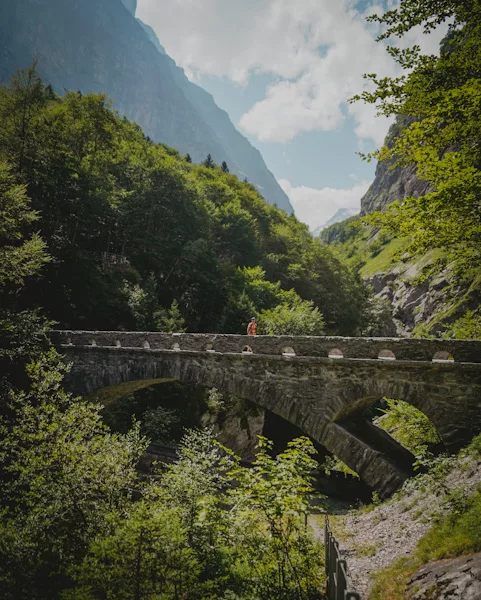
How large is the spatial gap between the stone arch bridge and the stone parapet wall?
3cm

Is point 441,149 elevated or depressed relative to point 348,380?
elevated

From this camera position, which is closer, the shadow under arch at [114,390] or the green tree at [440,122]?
the green tree at [440,122]

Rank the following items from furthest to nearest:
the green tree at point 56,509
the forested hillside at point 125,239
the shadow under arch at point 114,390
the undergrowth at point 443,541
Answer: the forested hillside at point 125,239 → the shadow under arch at point 114,390 → the green tree at point 56,509 → the undergrowth at point 443,541

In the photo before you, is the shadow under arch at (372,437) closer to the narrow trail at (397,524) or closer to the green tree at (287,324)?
the narrow trail at (397,524)

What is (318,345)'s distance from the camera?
1055cm

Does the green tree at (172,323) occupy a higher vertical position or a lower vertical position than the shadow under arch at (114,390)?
higher

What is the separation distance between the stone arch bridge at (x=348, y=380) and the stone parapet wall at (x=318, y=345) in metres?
0.03

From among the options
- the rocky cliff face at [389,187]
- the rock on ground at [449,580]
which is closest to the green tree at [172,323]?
the rock on ground at [449,580]

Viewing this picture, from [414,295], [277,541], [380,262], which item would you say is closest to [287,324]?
[277,541]

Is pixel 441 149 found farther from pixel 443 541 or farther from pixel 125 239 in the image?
pixel 125 239

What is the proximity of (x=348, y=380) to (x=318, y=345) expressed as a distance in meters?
1.41

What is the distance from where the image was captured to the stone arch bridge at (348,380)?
851 cm

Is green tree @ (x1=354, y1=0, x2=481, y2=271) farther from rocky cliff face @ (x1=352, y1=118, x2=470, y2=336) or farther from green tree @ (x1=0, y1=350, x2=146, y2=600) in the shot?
green tree @ (x1=0, y1=350, x2=146, y2=600)

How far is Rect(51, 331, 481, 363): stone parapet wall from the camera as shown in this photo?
8.62m
